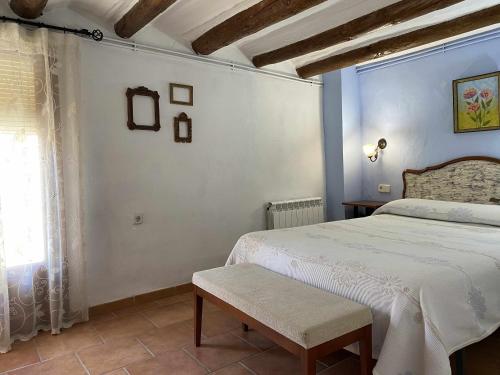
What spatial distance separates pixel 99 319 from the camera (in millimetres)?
2674

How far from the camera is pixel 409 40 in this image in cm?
311

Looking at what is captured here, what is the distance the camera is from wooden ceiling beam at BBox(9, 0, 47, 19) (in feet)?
7.10

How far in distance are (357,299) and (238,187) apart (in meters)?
2.01

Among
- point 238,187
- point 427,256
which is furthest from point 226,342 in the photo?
point 238,187

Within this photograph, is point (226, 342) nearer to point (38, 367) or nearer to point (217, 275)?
point (217, 275)

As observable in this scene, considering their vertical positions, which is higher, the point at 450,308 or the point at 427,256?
the point at 427,256

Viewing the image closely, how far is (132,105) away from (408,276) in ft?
7.48

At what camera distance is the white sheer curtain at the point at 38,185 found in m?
2.28

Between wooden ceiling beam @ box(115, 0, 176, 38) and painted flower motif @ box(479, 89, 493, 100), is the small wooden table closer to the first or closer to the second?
painted flower motif @ box(479, 89, 493, 100)

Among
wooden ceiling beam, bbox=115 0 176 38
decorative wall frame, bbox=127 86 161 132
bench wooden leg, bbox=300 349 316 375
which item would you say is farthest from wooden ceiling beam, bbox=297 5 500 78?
bench wooden leg, bbox=300 349 316 375

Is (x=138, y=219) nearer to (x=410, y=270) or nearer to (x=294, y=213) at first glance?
(x=294, y=213)

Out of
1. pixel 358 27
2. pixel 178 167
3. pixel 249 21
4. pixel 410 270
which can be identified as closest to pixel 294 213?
pixel 178 167

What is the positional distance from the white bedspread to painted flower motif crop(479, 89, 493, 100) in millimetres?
1172

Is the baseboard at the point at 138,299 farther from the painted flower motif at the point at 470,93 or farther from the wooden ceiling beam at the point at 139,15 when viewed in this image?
the painted flower motif at the point at 470,93
